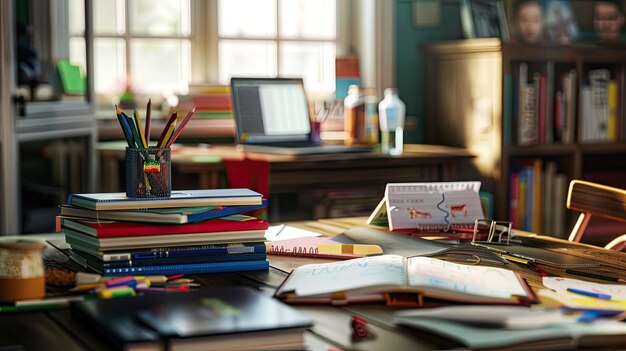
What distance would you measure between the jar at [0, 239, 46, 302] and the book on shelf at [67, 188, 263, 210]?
0.25 metres

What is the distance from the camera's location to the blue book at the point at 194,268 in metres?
1.53

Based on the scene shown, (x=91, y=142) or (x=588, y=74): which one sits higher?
(x=588, y=74)

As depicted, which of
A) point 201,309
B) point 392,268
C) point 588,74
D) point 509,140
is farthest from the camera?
point 588,74

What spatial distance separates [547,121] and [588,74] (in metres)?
0.37

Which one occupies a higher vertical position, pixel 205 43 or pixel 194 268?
pixel 205 43

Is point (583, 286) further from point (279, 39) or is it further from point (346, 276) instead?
point (279, 39)

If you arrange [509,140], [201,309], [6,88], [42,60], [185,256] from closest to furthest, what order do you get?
[201,309]
[185,256]
[6,88]
[42,60]
[509,140]

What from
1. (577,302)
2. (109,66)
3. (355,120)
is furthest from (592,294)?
(109,66)

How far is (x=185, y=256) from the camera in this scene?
5.18 ft

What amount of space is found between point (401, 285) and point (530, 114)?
295 centimetres

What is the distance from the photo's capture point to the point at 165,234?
5.14 feet

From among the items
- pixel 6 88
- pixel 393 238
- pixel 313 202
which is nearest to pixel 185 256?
pixel 393 238

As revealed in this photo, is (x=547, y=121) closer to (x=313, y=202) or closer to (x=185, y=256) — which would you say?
(x=313, y=202)

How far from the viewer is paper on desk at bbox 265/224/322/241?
1932 mm
